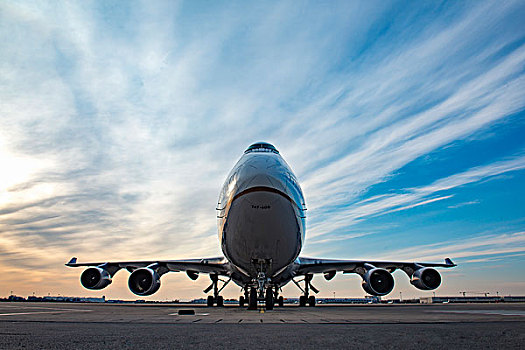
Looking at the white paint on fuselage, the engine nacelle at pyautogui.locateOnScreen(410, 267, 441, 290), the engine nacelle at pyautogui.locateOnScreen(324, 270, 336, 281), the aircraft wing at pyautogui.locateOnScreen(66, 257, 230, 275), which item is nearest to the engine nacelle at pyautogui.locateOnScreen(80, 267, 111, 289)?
the aircraft wing at pyautogui.locateOnScreen(66, 257, 230, 275)

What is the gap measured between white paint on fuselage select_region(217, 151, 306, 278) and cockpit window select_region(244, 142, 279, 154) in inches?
29.3

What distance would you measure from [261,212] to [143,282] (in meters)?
9.42

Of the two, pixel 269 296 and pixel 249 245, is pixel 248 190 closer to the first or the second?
pixel 249 245

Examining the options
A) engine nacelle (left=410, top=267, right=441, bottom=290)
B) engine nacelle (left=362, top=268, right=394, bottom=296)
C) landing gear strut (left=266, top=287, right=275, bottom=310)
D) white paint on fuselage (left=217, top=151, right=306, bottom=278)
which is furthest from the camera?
engine nacelle (left=410, top=267, right=441, bottom=290)

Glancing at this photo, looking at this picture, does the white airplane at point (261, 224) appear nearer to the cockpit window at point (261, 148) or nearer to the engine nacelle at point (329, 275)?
the cockpit window at point (261, 148)

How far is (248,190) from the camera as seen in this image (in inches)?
473

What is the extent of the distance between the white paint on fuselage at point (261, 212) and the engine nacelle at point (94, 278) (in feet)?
32.6

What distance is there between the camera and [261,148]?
49.5 ft

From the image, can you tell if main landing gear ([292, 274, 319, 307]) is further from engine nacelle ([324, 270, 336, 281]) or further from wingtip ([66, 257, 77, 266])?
wingtip ([66, 257, 77, 266])

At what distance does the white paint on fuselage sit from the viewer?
39.3ft

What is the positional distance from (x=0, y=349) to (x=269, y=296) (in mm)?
11351

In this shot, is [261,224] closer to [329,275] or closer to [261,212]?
[261,212]

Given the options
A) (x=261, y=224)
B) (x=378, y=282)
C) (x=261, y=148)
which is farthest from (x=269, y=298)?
(x=378, y=282)

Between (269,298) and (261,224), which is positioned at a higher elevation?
(261,224)
